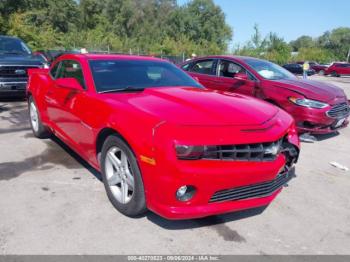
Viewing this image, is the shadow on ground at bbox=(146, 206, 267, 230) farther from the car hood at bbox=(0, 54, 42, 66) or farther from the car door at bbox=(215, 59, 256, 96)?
the car hood at bbox=(0, 54, 42, 66)

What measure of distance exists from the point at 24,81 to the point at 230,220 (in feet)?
23.7

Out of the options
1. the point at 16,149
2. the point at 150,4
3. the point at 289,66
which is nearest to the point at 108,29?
the point at 150,4

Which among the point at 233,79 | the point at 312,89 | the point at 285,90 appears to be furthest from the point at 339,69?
the point at 285,90

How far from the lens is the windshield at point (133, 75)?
153 inches

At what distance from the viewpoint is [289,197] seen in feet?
12.5

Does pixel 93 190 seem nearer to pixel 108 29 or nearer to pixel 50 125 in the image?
pixel 50 125

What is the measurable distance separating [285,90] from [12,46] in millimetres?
7870

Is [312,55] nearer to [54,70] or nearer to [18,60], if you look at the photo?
[18,60]

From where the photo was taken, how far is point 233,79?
283 inches

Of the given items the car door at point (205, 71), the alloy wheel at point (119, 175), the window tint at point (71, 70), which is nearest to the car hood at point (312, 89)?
the car door at point (205, 71)

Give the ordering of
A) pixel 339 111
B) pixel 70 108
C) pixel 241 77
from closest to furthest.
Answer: pixel 70 108, pixel 339 111, pixel 241 77

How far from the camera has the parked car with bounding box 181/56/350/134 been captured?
606 cm

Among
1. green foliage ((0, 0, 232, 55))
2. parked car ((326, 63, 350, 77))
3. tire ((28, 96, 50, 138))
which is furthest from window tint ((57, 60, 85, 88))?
parked car ((326, 63, 350, 77))

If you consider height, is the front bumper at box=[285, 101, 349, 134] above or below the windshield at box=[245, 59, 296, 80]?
below
